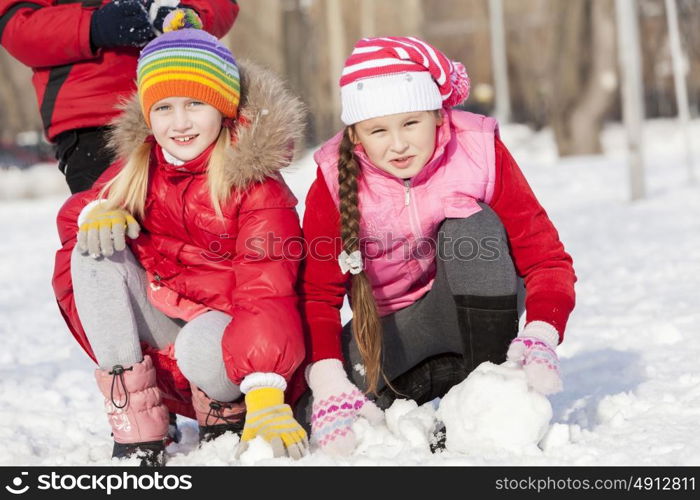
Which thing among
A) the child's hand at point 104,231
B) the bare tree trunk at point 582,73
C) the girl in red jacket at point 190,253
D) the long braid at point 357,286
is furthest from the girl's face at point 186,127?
the bare tree trunk at point 582,73

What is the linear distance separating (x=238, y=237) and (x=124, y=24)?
67 centimetres

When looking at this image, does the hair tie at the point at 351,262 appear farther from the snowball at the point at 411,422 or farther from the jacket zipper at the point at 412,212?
the snowball at the point at 411,422

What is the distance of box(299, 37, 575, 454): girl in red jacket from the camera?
2.12 m

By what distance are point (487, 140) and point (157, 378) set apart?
0.95m

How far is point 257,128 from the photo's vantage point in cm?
221

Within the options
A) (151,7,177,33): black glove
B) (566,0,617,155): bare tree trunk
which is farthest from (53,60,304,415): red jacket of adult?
(566,0,617,155): bare tree trunk

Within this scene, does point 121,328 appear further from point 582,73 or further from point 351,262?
point 582,73

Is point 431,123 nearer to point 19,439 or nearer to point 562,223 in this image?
point 19,439

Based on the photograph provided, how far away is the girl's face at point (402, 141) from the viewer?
7.02 feet
